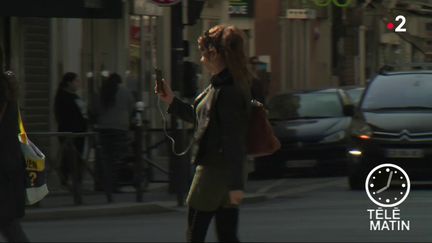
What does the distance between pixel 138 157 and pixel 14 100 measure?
7.51 meters

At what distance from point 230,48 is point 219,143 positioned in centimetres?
58

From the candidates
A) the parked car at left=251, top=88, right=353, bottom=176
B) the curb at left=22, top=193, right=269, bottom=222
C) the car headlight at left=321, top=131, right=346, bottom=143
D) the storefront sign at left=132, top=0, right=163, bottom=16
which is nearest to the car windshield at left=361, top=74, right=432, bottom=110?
the parked car at left=251, top=88, right=353, bottom=176

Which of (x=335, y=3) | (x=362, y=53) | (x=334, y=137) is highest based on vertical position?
(x=335, y=3)

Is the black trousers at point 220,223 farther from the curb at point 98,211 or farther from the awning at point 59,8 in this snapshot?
the awning at point 59,8

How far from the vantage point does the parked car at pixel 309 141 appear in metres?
21.6

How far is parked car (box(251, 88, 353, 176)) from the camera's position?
2161 centimetres

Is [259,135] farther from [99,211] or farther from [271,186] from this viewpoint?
[271,186]

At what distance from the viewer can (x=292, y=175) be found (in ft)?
72.2

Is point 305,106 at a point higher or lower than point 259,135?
lower

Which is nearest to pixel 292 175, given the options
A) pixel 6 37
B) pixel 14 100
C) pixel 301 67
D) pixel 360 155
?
pixel 360 155

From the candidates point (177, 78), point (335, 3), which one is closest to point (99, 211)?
point (177, 78)

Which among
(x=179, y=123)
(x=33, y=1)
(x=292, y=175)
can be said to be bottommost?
(x=292, y=175)

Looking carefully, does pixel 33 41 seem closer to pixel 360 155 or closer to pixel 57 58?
pixel 57 58

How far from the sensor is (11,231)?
358 inches
